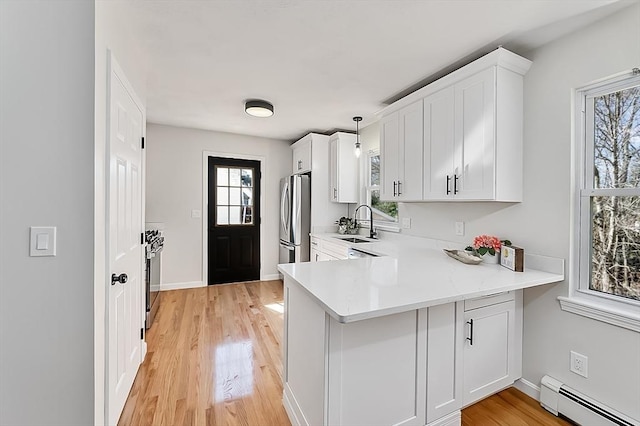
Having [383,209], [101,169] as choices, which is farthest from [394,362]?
[383,209]

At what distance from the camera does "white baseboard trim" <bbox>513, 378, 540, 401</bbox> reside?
189 centimetres

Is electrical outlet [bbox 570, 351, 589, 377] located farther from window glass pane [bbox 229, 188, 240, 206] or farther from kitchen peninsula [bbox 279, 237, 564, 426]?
window glass pane [bbox 229, 188, 240, 206]

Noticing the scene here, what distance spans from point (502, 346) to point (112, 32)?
2953 millimetres

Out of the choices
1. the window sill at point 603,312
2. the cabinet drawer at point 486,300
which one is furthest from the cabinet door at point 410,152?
the window sill at point 603,312

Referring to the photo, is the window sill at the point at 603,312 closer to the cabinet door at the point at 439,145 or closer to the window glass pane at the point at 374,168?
the cabinet door at the point at 439,145

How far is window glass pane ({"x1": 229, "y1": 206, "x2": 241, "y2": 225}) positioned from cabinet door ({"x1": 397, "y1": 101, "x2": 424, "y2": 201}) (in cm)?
289

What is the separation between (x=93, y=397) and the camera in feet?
4.18

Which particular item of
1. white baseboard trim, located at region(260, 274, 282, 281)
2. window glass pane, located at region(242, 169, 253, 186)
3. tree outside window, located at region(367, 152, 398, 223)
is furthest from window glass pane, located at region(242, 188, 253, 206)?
tree outside window, located at region(367, 152, 398, 223)

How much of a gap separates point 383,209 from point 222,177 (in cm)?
264

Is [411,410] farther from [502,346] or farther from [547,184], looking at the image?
[547,184]

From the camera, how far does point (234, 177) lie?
463cm

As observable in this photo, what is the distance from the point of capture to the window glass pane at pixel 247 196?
15.4 feet

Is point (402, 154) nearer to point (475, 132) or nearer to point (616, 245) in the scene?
point (475, 132)

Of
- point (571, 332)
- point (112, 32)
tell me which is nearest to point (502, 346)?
point (571, 332)
